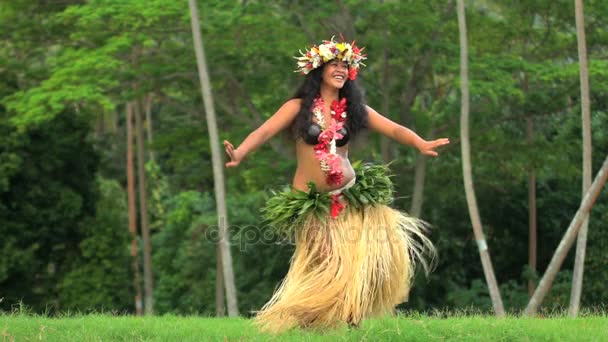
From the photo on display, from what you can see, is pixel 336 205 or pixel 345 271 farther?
pixel 336 205

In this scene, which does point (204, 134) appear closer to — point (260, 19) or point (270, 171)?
point (270, 171)

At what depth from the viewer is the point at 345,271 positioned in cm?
850

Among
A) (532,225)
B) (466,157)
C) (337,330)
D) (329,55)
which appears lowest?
(337,330)

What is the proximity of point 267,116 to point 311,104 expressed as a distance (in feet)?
49.8

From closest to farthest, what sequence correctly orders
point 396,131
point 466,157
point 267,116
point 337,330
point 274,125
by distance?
1. point 337,330
2. point 274,125
3. point 396,131
4. point 466,157
5. point 267,116

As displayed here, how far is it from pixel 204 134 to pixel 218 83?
7.01 ft

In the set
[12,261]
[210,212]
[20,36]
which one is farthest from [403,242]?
[210,212]

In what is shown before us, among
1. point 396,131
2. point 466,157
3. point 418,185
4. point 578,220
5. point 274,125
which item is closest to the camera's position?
point 274,125

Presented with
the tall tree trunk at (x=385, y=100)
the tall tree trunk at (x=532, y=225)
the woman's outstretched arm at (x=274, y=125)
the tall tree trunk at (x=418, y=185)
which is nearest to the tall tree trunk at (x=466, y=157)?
the tall tree trunk at (x=418, y=185)

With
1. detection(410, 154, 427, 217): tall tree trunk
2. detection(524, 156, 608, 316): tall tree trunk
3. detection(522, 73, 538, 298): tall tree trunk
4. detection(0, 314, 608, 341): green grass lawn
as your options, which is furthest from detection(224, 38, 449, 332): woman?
detection(522, 73, 538, 298): tall tree trunk

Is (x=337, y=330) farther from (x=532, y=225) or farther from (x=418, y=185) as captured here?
(x=532, y=225)

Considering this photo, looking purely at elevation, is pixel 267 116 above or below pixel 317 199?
above

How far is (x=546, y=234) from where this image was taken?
2755 centimetres

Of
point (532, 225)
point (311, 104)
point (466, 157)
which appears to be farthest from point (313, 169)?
point (532, 225)
